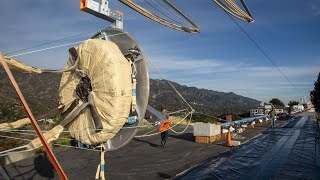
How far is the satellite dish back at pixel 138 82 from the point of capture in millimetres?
6131

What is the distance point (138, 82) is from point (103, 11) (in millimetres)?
1596

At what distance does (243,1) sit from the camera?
13.2 m

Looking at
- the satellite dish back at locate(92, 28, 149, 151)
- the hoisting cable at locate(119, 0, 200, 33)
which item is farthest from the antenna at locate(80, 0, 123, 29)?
the hoisting cable at locate(119, 0, 200, 33)

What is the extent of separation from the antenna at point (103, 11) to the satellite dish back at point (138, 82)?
0.64 ft

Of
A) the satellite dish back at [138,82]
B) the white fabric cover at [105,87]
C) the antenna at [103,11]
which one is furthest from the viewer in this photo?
the satellite dish back at [138,82]

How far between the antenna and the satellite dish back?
0.20 m

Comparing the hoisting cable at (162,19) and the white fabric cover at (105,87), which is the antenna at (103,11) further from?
the hoisting cable at (162,19)

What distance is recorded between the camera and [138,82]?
644 cm

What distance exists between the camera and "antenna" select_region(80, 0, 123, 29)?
18.8ft

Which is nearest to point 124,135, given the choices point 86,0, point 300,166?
point 86,0

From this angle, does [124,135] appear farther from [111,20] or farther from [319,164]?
[319,164]

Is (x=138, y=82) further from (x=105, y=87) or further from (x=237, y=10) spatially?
(x=237, y=10)

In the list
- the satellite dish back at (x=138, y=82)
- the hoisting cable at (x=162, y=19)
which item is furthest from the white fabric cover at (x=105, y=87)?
the hoisting cable at (x=162, y=19)

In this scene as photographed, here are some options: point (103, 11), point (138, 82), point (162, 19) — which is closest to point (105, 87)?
point (138, 82)
